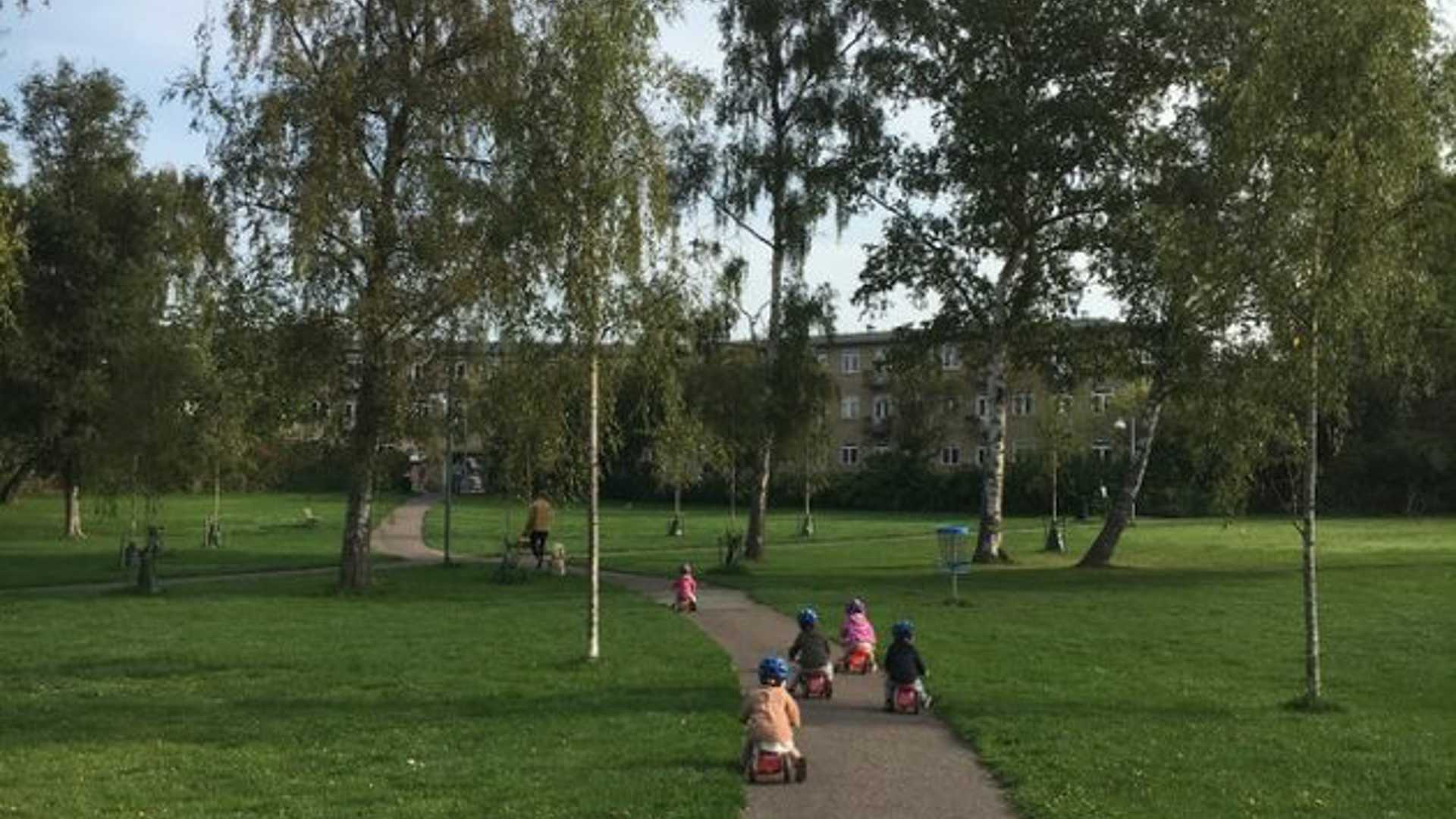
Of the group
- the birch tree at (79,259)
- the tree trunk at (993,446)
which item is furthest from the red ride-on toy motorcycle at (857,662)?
the birch tree at (79,259)

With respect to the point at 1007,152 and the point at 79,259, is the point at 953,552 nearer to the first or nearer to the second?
the point at 1007,152

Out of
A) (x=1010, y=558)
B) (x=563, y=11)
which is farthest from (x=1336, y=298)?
(x=1010, y=558)

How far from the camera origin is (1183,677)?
16344 millimetres

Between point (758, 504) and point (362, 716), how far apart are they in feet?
87.1

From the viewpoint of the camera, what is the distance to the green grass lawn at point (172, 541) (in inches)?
1399

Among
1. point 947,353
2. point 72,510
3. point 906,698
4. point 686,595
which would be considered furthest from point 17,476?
point 906,698

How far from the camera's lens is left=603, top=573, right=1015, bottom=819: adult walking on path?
9.48 m

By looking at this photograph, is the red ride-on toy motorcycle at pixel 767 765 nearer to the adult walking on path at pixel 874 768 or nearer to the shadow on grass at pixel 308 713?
the adult walking on path at pixel 874 768

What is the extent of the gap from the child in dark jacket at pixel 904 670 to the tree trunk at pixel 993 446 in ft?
80.6

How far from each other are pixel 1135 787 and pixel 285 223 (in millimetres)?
21378

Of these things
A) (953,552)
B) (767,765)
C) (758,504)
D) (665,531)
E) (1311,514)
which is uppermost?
(1311,514)

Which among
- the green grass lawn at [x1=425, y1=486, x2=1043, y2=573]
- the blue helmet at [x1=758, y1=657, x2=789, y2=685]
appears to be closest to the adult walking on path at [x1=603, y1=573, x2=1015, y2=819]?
the blue helmet at [x1=758, y1=657, x2=789, y2=685]

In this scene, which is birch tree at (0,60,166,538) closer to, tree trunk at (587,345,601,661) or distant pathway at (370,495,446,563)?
distant pathway at (370,495,446,563)

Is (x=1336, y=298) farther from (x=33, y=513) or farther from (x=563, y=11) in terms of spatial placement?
(x=33, y=513)
